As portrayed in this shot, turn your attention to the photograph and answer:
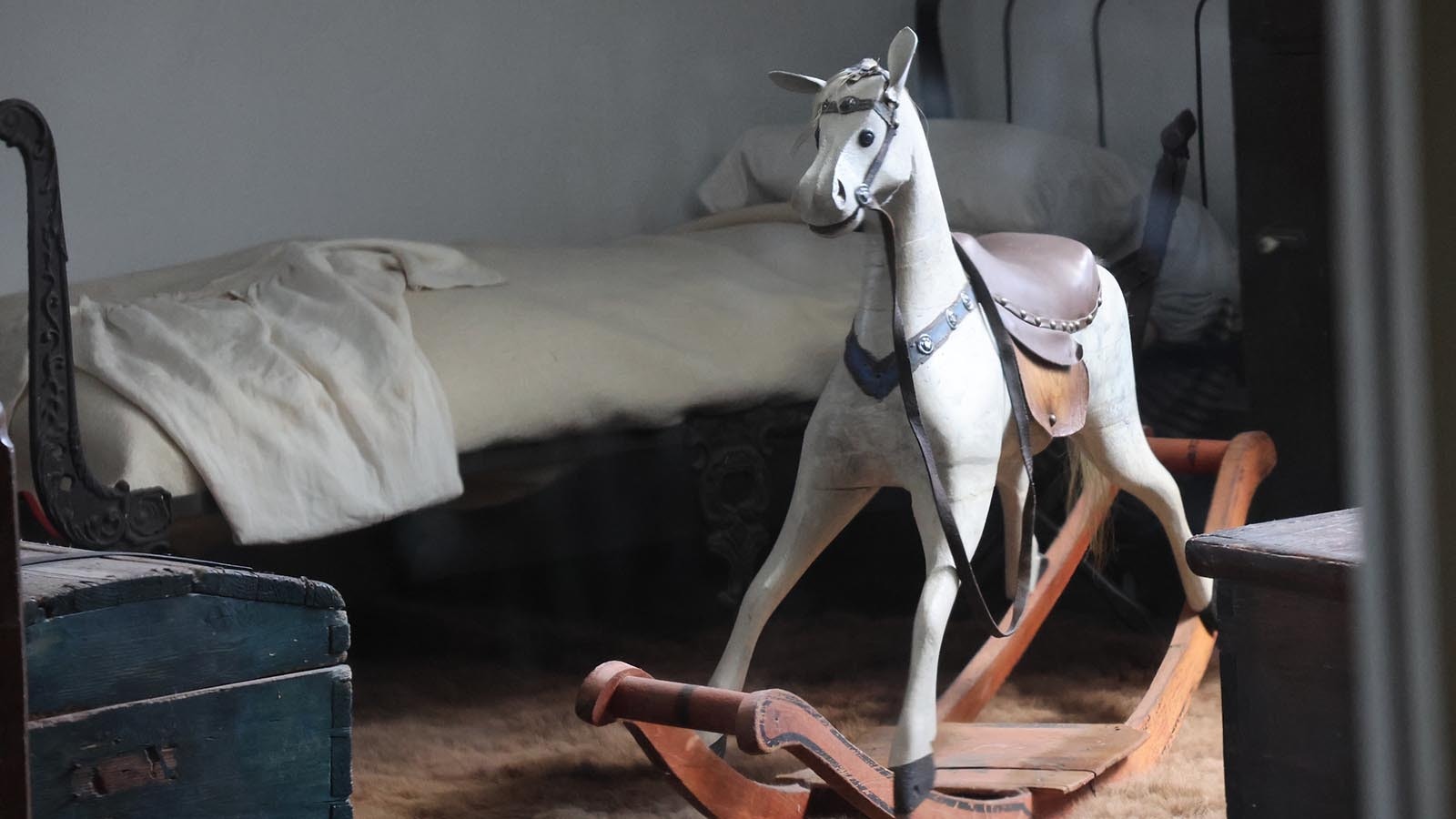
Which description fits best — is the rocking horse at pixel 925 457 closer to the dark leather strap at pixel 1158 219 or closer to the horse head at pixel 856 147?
the horse head at pixel 856 147

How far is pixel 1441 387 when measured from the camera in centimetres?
23

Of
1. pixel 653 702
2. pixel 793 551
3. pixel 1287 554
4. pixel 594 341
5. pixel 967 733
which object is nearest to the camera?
pixel 1287 554

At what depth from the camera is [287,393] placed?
1927 mm

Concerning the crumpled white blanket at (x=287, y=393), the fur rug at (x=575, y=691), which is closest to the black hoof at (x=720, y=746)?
the fur rug at (x=575, y=691)

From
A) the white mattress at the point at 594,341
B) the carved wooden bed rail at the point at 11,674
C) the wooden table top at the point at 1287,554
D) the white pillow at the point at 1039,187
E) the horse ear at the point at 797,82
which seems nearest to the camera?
the carved wooden bed rail at the point at 11,674

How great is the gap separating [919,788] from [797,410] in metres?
0.97

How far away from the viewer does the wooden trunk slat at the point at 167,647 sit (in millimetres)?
1120

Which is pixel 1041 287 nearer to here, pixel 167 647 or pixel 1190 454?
pixel 1190 454

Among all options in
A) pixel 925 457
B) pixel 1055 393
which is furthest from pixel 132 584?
pixel 1055 393

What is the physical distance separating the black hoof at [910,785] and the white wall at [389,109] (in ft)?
7.23

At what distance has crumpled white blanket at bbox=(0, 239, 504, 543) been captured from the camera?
1.85 m

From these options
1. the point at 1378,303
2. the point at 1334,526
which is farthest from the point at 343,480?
the point at 1378,303

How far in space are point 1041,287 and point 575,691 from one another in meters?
1.04

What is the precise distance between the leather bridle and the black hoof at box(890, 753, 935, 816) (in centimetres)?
19
